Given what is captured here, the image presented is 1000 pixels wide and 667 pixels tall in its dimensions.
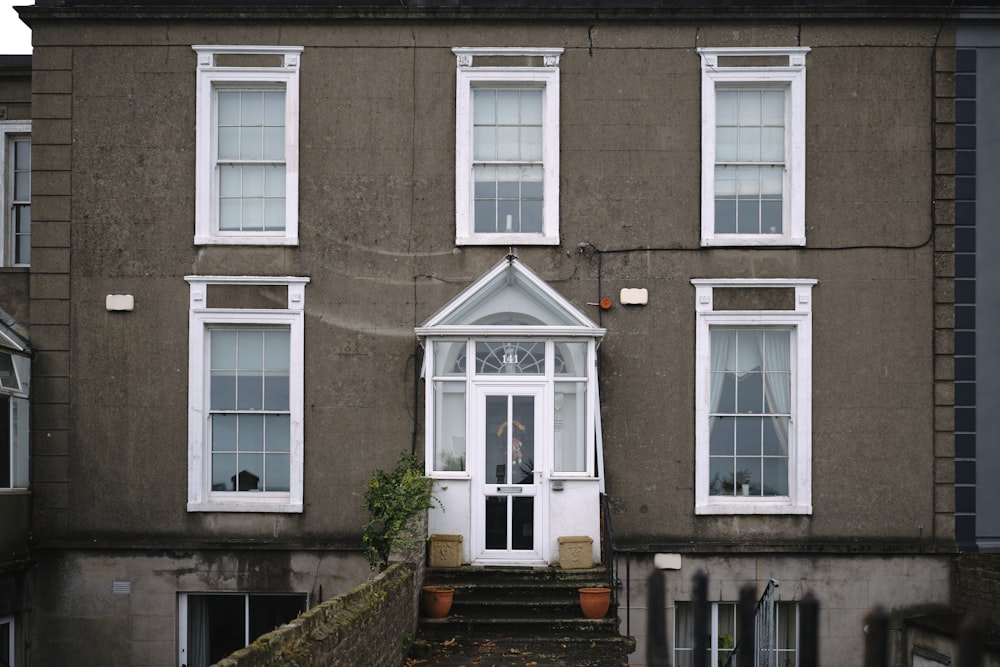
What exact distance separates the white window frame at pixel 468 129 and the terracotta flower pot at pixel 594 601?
475 centimetres

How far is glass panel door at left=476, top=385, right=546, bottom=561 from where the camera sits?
13.8 meters

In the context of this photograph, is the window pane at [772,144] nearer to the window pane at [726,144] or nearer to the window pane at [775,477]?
the window pane at [726,144]

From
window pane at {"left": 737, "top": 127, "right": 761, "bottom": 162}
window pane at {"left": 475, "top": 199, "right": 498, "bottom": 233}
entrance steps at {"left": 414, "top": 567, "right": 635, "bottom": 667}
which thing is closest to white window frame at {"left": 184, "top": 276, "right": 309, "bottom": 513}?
window pane at {"left": 475, "top": 199, "right": 498, "bottom": 233}

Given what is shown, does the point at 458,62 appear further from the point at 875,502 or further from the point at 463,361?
the point at 875,502

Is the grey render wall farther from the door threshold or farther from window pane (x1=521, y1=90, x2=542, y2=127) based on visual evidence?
the door threshold

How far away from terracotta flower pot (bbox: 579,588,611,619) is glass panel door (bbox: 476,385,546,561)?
4.42 ft

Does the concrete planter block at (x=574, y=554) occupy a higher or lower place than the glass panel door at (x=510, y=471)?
lower

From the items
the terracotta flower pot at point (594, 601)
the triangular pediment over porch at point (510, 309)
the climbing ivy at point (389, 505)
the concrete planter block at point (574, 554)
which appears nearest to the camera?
the terracotta flower pot at point (594, 601)

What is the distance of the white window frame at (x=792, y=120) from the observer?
568 inches

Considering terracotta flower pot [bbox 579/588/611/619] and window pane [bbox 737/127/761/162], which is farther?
window pane [bbox 737/127/761/162]

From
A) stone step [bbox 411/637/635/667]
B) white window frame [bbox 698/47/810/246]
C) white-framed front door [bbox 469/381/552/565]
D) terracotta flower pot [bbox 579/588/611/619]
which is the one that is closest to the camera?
stone step [bbox 411/637/635/667]

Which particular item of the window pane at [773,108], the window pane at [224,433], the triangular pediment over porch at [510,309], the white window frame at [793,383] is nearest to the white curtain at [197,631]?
the window pane at [224,433]

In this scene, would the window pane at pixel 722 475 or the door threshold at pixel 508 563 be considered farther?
the window pane at pixel 722 475

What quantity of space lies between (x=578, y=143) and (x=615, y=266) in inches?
69.7
